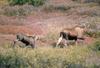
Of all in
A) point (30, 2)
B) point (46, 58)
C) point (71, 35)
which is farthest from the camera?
point (30, 2)

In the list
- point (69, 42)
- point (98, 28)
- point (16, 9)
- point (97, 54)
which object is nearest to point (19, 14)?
point (16, 9)

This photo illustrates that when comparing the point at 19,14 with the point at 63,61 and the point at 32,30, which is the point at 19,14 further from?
the point at 63,61

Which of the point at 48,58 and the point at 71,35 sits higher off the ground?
the point at 48,58

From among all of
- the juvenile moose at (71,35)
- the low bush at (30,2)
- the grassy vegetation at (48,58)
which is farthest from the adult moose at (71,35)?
the low bush at (30,2)

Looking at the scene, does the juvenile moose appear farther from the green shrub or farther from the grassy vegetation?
the green shrub

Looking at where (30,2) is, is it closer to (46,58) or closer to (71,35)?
(71,35)

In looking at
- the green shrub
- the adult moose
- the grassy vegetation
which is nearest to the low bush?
the adult moose

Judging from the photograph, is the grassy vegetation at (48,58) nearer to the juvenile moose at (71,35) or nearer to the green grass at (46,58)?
the green grass at (46,58)

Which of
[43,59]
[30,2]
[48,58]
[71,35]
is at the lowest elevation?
[30,2]

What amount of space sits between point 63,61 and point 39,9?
12280mm

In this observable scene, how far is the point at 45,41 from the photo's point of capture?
1512 cm

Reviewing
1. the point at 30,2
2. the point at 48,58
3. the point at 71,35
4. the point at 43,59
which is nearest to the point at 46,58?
the point at 48,58

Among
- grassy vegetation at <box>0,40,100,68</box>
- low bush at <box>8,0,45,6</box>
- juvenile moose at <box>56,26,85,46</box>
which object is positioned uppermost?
grassy vegetation at <box>0,40,100,68</box>

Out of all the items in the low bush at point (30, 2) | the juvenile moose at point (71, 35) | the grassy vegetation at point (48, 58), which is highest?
the grassy vegetation at point (48, 58)
